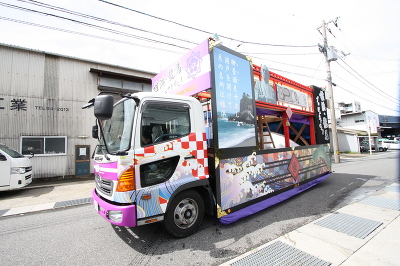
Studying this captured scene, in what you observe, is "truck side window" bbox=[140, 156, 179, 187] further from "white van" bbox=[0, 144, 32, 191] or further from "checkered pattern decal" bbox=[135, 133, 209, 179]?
"white van" bbox=[0, 144, 32, 191]

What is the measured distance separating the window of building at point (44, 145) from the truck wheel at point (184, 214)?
9104mm

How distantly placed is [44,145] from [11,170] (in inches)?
136

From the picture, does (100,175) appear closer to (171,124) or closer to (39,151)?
(171,124)

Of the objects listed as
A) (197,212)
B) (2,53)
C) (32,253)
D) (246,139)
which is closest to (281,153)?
(246,139)

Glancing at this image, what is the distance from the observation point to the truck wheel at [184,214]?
9.25 feet

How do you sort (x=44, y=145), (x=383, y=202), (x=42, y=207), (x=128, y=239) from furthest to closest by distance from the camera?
1. (x=44, y=145)
2. (x=42, y=207)
3. (x=383, y=202)
4. (x=128, y=239)

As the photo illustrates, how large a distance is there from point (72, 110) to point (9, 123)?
255cm

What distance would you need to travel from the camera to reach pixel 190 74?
3.79m

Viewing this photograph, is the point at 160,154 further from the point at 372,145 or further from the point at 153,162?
the point at 372,145

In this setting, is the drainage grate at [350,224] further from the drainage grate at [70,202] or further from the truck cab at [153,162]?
the drainage grate at [70,202]

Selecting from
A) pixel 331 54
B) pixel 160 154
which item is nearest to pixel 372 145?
pixel 331 54

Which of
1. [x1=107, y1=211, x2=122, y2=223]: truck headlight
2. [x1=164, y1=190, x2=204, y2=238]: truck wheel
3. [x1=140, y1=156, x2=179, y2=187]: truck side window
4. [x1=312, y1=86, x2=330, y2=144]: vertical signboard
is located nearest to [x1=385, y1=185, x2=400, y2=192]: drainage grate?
[x1=312, y1=86, x2=330, y2=144]: vertical signboard

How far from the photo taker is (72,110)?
9.65 m

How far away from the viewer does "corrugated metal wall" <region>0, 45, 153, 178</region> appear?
8.56 metres
